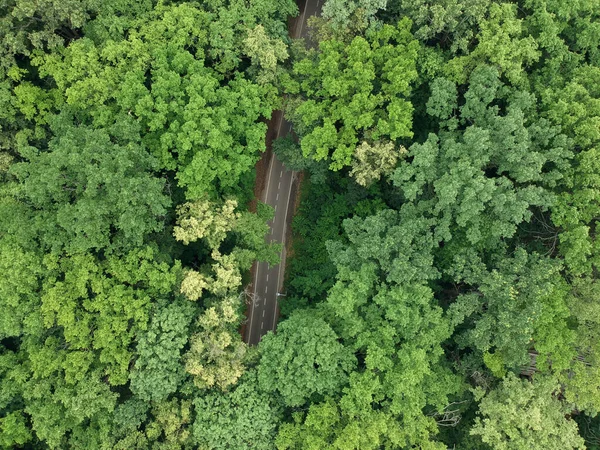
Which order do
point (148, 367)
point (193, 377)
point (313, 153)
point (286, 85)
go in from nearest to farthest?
point (148, 367) < point (193, 377) < point (286, 85) < point (313, 153)

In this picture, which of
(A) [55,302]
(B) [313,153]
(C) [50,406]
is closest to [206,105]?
(B) [313,153]

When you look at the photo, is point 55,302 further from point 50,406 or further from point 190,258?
point 190,258

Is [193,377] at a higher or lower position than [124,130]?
lower

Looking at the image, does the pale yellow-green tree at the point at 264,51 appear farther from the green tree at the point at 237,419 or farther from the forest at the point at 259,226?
the green tree at the point at 237,419

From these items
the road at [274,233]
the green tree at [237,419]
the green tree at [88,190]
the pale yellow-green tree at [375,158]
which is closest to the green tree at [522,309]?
the pale yellow-green tree at [375,158]

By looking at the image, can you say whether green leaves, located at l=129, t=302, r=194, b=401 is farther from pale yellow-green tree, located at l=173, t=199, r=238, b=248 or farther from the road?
the road

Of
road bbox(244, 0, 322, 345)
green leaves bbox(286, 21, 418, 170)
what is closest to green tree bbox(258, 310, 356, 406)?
road bbox(244, 0, 322, 345)
